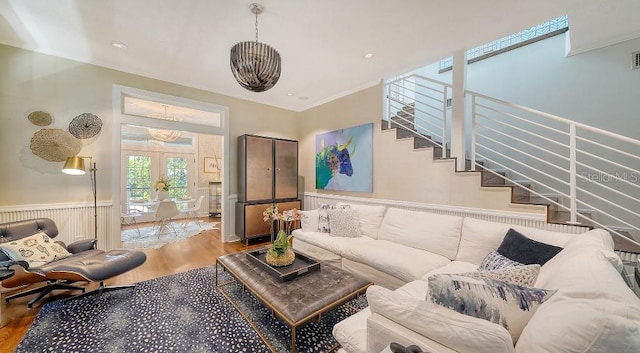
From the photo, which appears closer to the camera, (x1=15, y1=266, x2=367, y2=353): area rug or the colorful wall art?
(x1=15, y1=266, x2=367, y2=353): area rug

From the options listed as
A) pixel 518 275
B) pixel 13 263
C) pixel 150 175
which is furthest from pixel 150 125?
pixel 518 275

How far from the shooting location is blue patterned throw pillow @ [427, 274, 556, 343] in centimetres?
96

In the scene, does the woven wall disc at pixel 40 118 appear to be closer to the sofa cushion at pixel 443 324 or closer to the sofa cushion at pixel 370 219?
the sofa cushion at pixel 370 219

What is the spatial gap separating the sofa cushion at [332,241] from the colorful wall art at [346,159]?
4.05 ft

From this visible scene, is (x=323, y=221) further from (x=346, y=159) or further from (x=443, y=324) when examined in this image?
(x=443, y=324)

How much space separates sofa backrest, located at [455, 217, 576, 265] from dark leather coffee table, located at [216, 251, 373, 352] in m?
1.10

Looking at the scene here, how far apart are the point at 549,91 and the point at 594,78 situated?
40cm

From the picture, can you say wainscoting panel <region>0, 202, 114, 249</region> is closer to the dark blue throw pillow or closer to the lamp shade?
the lamp shade

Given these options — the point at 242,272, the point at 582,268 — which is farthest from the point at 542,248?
the point at 242,272

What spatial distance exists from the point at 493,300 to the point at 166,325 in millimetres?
2335

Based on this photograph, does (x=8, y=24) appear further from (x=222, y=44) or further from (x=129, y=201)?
(x=129, y=201)

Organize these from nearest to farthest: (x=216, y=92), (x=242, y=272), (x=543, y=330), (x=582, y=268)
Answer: (x=543, y=330), (x=582, y=268), (x=242, y=272), (x=216, y=92)

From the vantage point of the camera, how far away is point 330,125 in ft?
15.3

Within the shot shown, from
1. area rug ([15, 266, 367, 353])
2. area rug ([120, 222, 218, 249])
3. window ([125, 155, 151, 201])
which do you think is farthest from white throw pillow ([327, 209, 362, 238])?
window ([125, 155, 151, 201])
